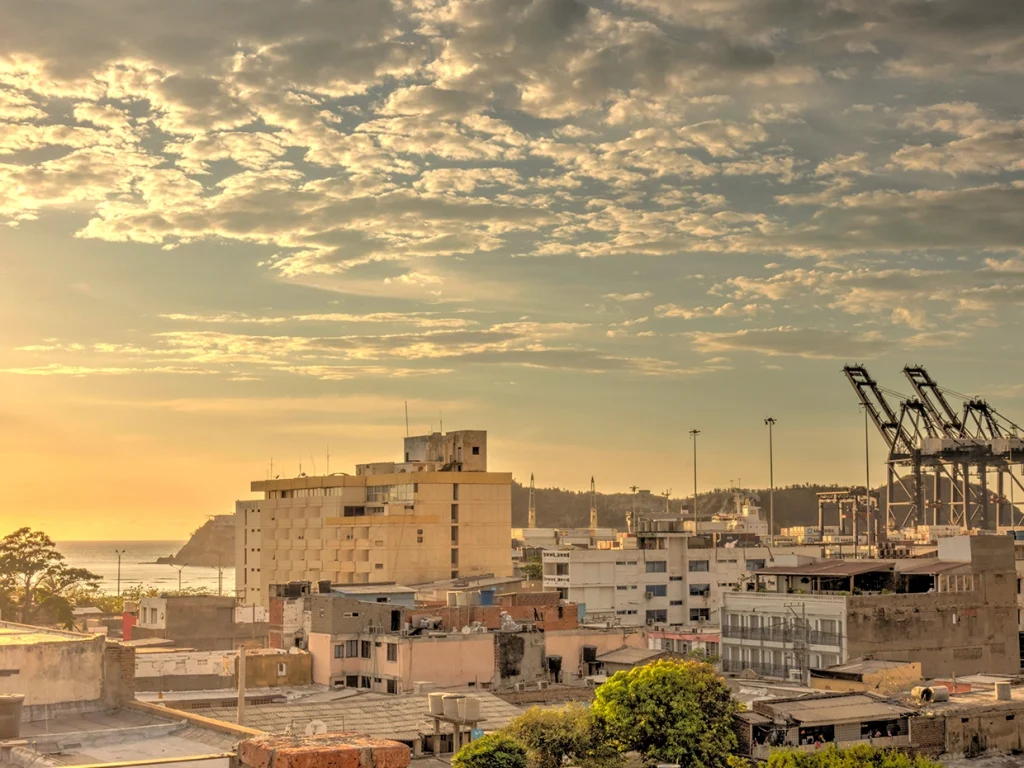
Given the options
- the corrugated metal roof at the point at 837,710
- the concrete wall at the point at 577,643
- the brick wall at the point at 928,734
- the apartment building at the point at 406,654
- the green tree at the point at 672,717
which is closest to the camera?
the green tree at the point at 672,717

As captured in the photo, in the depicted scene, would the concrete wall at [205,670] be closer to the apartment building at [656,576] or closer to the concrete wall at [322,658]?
the concrete wall at [322,658]

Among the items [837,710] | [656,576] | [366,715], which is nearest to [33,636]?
[366,715]

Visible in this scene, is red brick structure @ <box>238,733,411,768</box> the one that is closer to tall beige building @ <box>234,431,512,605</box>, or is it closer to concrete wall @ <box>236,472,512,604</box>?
concrete wall @ <box>236,472,512,604</box>

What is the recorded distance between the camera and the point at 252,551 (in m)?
126

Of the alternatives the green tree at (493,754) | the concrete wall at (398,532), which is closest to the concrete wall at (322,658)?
the green tree at (493,754)

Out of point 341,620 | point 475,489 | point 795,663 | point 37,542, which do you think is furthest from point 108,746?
point 475,489

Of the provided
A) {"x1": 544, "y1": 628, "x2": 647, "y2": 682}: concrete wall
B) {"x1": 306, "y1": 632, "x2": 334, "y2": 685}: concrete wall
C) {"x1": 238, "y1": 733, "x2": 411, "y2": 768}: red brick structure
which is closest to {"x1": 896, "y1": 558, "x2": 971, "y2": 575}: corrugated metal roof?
{"x1": 544, "y1": 628, "x2": 647, "y2": 682}: concrete wall

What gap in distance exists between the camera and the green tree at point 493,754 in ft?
110

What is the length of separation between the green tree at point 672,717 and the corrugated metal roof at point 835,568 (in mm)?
20848

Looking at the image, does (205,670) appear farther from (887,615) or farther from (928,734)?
(887,615)

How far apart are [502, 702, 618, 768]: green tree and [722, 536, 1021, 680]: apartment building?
1704 cm

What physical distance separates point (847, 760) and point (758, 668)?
2599 centimetres

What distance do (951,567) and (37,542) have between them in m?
57.1

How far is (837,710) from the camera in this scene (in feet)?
132
